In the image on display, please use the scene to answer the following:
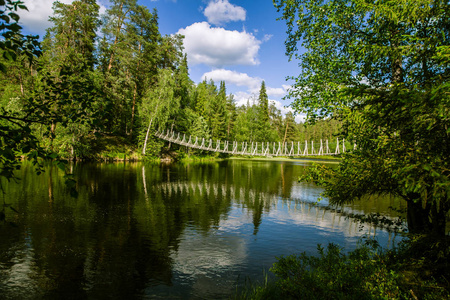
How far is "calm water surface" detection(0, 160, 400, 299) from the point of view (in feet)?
12.9

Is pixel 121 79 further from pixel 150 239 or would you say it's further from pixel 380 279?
pixel 380 279

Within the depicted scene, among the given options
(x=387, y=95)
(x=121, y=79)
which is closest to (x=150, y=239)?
(x=387, y=95)

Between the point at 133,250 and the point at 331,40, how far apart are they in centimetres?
578

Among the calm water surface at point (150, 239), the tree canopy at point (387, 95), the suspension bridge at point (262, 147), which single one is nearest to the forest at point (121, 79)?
the suspension bridge at point (262, 147)

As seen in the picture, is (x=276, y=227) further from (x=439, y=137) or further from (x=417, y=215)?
(x=439, y=137)

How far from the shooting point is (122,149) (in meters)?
24.0

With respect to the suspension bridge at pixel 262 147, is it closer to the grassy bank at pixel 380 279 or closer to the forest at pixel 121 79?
the forest at pixel 121 79

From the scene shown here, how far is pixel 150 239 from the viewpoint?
19.0 ft

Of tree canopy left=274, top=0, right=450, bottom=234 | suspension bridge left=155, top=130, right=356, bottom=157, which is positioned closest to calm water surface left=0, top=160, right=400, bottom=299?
tree canopy left=274, top=0, right=450, bottom=234

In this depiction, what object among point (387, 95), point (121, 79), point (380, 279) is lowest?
point (380, 279)

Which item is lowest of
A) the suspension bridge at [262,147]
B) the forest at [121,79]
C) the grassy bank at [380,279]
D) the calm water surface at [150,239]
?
the calm water surface at [150,239]

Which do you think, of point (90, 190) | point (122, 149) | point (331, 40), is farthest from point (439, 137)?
point (122, 149)

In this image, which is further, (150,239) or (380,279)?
(150,239)

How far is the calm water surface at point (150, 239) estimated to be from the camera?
3.94 meters
